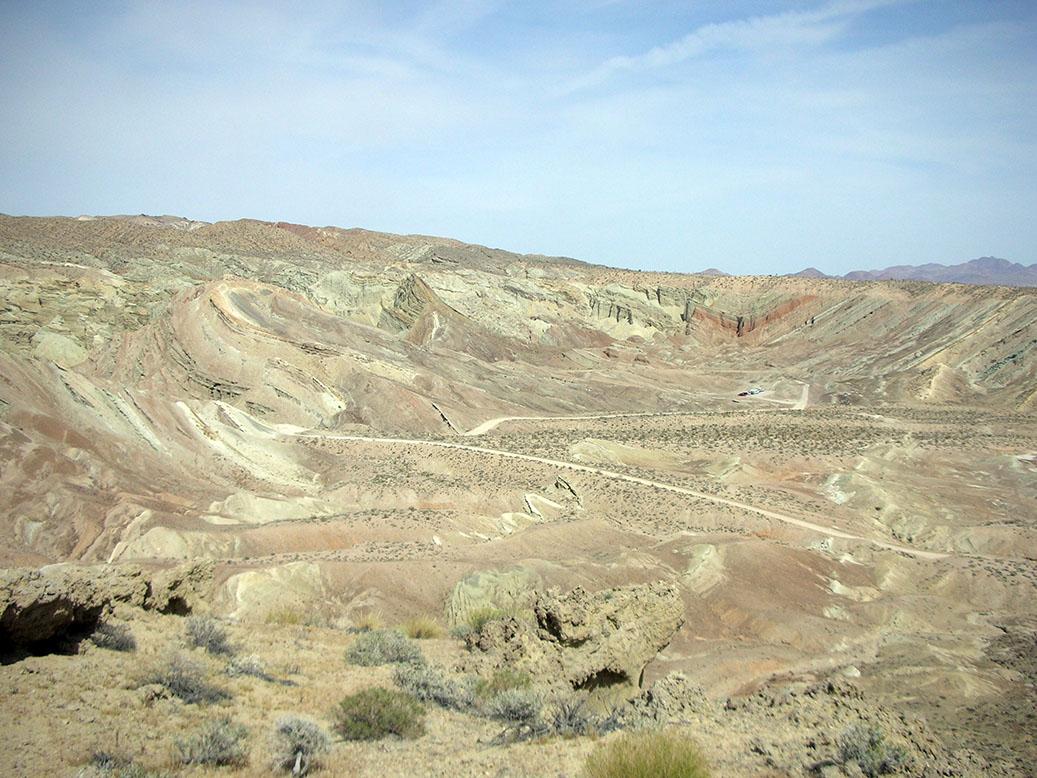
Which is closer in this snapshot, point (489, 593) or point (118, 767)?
point (118, 767)

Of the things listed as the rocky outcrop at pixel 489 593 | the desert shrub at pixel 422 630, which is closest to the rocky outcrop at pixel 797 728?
the desert shrub at pixel 422 630

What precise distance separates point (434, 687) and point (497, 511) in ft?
60.9

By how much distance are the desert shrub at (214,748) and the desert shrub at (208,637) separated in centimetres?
318

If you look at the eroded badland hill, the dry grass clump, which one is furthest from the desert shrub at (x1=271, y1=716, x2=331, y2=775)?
the dry grass clump

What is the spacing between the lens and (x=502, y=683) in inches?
479

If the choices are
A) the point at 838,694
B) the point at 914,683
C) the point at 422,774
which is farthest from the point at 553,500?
the point at 422,774

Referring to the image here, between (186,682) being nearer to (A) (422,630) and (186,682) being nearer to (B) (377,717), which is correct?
(B) (377,717)

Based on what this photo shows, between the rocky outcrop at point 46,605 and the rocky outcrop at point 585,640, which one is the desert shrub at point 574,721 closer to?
the rocky outcrop at point 585,640

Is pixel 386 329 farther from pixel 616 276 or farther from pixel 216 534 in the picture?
pixel 216 534

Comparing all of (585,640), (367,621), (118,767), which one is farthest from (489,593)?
(118,767)

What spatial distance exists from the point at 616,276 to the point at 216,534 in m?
76.5

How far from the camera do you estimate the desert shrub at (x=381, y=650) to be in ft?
41.9

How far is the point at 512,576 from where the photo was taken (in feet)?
64.2

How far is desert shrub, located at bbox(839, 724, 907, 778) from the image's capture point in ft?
28.6
